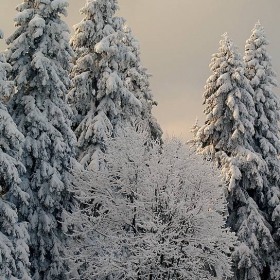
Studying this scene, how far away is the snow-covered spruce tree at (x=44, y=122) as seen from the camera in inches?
835

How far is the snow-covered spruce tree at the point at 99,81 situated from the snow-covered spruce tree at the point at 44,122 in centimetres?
196

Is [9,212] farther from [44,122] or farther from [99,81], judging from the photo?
[99,81]

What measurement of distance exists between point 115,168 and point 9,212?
446 centimetres

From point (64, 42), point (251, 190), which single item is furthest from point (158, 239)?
point (251, 190)

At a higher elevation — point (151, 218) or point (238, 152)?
point (238, 152)

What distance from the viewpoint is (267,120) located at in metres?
30.5

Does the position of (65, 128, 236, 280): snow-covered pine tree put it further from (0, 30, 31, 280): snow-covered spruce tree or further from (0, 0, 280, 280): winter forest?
(0, 30, 31, 280): snow-covered spruce tree

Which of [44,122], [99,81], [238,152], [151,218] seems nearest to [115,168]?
[151,218]

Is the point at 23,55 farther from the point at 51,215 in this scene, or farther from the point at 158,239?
the point at 158,239

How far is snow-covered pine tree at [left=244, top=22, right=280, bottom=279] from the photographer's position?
2953 cm

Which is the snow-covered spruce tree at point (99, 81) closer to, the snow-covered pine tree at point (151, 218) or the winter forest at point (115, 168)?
the winter forest at point (115, 168)

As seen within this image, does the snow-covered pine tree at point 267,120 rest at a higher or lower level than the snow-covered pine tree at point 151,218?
higher

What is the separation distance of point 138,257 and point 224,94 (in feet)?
50.7

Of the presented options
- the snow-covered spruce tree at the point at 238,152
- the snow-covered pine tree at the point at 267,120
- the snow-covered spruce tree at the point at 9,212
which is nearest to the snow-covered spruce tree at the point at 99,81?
the snow-covered spruce tree at the point at 238,152
